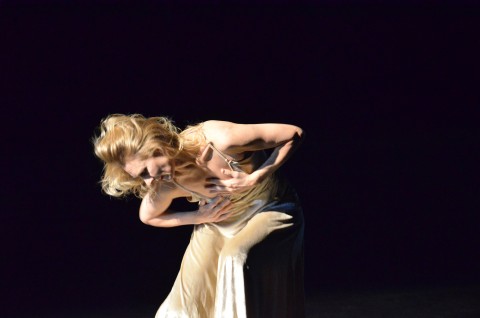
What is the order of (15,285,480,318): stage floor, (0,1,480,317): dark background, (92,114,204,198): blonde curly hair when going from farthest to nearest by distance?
(0,1,480,317): dark background → (15,285,480,318): stage floor → (92,114,204,198): blonde curly hair

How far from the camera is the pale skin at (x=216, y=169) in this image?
2.21m

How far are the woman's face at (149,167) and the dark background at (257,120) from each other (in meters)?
1.17

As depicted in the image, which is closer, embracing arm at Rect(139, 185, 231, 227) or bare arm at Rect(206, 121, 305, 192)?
bare arm at Rect(206, 121, 305, 192)

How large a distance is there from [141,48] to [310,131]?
1.39m

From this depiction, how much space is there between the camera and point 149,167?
2.20 metres

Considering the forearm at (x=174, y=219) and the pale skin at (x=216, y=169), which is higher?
the pale skin at (x=216, y=169)

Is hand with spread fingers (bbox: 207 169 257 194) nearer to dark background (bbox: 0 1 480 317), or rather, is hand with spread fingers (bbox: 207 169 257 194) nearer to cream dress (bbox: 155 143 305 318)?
cream dress (bbox: 155 143 305 318)

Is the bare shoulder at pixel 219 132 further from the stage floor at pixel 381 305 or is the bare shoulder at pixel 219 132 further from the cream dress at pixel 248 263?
the stage floor at pixel 381 305

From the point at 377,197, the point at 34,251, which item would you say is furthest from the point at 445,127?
the point at 34,251

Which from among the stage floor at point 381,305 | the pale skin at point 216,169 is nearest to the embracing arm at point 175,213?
the pale skin at point 216,169

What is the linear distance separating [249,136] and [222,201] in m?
0.26

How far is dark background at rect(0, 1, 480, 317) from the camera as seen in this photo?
364 centimetres

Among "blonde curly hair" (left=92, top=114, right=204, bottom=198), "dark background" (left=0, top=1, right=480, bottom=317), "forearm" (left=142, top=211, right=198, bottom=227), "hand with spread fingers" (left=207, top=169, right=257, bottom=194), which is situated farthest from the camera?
"dark background" (left=0, top=1, right=480, bottom=317)

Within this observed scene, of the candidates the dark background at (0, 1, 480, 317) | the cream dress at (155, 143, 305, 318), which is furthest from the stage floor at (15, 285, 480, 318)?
the cream dress at (155, 143, 305, 318)
